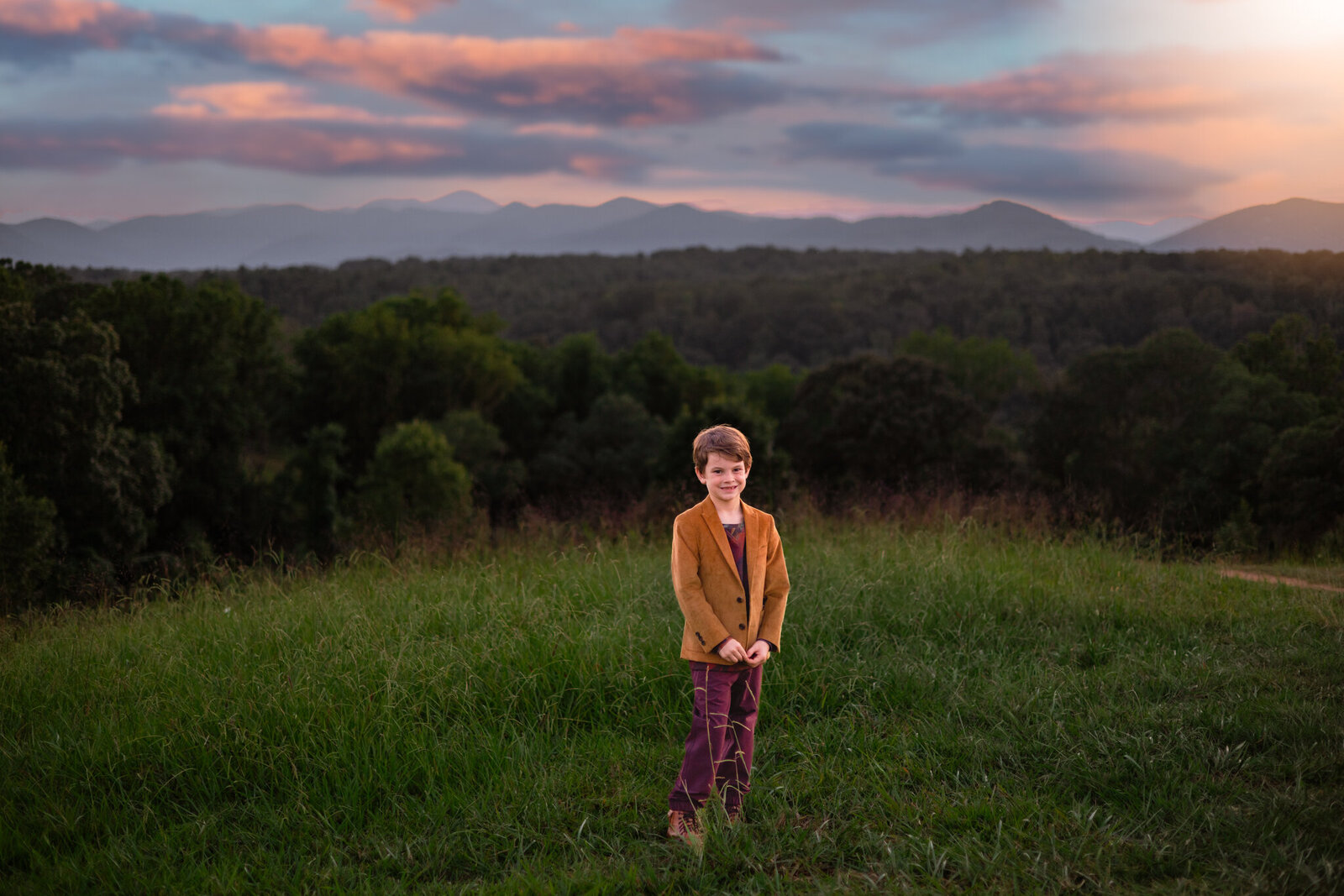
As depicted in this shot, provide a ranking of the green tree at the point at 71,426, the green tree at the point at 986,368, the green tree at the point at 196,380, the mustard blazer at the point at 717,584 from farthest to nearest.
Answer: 1. the green tree at the point at 986,368
2. the green tree at the point at 196,380
3. the green tree at the point at 71,426
4. the mustard blazer at the point at 717,584

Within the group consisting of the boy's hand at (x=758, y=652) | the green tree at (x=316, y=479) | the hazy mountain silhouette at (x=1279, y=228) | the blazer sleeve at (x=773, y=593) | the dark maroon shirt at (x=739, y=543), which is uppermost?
the hazy mountain silhouette at (x=1279, y=228)

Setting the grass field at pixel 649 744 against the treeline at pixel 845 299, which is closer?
the grass field at pixel 649 744

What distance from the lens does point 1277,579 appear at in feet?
21.1

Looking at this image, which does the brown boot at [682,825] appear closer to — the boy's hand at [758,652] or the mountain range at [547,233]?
the boy's hand at [758,652]

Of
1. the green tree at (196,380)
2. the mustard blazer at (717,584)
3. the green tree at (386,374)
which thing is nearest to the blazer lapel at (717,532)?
the mustard blazer at (717,584)

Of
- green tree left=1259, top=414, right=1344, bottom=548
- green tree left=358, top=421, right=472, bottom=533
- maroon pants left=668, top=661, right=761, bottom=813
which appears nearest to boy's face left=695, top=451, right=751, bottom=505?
maroon pants left=668, top=661, right=761, bottom=813

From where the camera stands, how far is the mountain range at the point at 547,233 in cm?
1911

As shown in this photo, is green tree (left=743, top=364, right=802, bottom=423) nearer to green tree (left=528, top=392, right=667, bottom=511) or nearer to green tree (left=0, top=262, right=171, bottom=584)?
green tree (left=528, top=392, right=667, bottom=511)

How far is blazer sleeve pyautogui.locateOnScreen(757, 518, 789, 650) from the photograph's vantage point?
10.7 ft

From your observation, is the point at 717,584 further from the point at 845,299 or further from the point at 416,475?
the point at 845,299

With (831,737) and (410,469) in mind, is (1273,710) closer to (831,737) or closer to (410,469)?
(831,737)

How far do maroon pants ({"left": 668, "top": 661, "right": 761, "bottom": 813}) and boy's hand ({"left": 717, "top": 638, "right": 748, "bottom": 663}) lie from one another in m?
0.13

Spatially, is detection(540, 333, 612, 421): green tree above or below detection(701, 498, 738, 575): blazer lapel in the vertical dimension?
above

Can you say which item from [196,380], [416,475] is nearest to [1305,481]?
[416,475]
